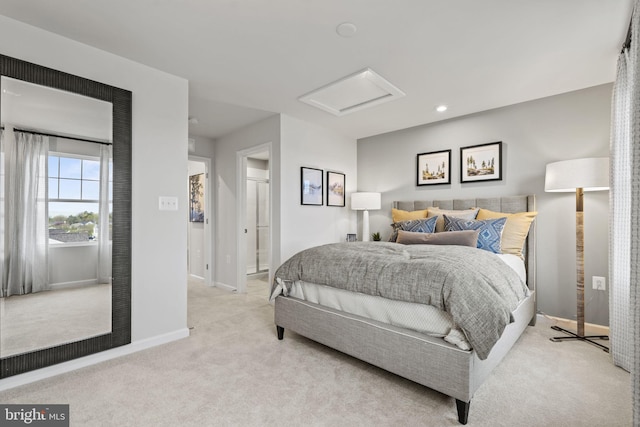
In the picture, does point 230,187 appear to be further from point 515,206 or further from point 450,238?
point 515,206

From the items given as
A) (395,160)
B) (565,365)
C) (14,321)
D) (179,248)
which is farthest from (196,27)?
(565,365)

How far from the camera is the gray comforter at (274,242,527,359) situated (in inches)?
63.8

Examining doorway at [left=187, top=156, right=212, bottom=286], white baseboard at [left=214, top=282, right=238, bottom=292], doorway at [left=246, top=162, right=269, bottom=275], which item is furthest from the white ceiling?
white baseboard at [left=214, top=282, right=238, bottom=292]

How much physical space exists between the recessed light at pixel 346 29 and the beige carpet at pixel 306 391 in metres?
2.40

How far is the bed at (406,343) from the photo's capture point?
161 cm

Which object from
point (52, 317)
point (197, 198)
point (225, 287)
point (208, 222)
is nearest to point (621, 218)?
point (52, 317)

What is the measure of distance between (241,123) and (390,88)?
2.12m

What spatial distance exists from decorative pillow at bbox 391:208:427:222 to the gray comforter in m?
1.47

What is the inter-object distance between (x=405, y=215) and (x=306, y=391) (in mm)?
2684

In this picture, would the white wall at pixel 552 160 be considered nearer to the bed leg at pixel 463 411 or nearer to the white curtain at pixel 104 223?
the bed leg at pixel 463 411

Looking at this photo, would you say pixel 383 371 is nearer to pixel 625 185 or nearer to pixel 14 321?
pixel 625 185

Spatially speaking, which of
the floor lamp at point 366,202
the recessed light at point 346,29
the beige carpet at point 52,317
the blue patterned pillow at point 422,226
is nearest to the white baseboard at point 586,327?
the blue patterned pillow at point 422,226

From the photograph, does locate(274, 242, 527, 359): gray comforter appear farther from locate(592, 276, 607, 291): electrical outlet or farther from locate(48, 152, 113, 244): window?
locate(48, 152, 113, 244): window

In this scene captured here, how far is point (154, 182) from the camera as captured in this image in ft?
8.47
